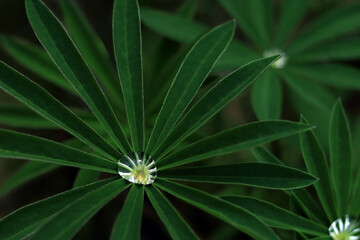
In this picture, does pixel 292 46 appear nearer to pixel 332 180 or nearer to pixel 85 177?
pixel 332 180

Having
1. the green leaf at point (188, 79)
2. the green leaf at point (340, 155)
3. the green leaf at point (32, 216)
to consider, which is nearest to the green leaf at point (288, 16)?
the green leaf at point (340, 155)

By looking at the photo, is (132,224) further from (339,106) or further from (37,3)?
(339,106)

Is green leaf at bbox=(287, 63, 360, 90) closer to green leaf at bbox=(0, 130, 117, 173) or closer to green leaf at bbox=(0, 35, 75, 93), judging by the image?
green leaf at bbox=(0, 35, 75, 93)

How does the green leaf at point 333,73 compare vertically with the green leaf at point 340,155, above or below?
above

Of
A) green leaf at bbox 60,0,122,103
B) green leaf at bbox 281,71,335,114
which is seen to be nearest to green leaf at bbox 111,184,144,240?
green leaf at bbox 60,0,122,103

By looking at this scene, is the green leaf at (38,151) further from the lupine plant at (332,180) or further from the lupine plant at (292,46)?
the lupine plant at (292,46)
